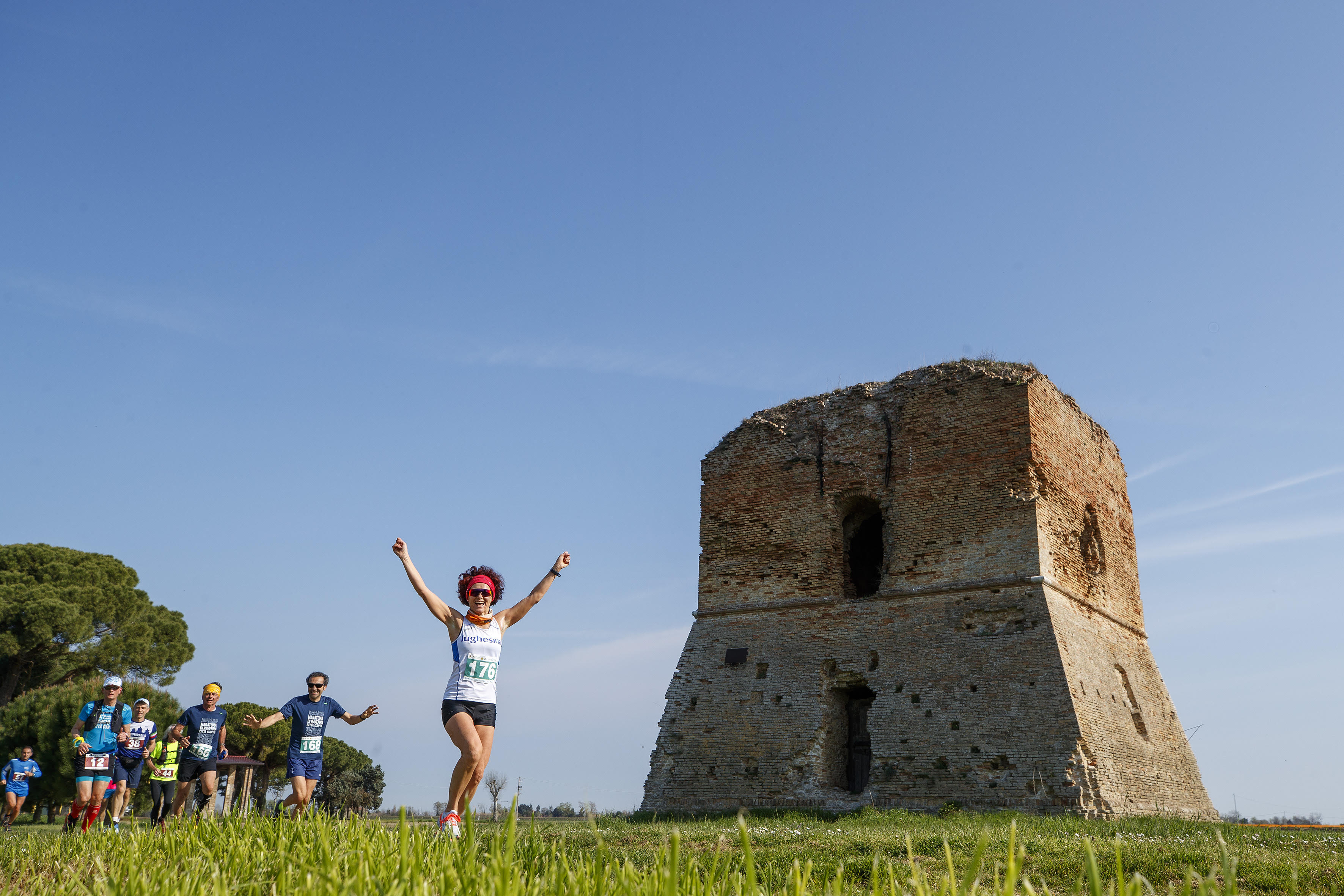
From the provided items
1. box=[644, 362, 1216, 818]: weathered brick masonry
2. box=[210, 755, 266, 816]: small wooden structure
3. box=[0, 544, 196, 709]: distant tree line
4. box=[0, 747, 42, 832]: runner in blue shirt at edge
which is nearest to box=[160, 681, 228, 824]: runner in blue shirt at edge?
box=[0, 747, 42, 832]: runner in blue shirt at edge

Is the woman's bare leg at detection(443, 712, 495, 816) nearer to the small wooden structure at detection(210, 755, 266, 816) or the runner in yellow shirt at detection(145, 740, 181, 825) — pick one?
the runner in yellow shirt at detection(145, 740, 181, 825)

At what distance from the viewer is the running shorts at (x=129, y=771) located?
377 inches

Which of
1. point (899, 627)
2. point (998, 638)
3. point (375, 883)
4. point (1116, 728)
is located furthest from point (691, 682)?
point (375, 883)

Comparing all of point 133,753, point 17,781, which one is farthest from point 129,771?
point 17,781

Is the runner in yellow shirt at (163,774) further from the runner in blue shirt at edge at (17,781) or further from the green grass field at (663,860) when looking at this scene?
the runner in blue shirt at edge at (17,781)

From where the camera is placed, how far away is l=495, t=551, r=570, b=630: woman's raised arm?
6.23m

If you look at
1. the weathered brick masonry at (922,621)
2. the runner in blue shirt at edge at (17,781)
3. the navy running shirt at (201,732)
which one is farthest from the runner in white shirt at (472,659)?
the runner in blue shirt at edge at (17,781)

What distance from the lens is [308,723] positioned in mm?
7891

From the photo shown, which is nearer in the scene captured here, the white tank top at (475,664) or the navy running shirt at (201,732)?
the white tank top at (475,664)

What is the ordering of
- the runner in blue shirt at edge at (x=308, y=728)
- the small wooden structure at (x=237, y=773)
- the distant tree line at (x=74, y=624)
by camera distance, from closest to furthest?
the runner in blue shirt at edge at (x=308, y=728), the small wooden structure at (x=237, y=773), the distant tree line at (x=74, y=624)

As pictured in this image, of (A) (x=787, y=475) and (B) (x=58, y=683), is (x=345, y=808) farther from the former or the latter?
(B) (x=58, y=683)

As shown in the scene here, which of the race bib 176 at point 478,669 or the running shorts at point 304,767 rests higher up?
the race bib 176 at point 478,669

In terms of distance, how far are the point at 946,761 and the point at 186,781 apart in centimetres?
903

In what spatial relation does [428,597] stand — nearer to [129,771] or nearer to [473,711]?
[473,711]
